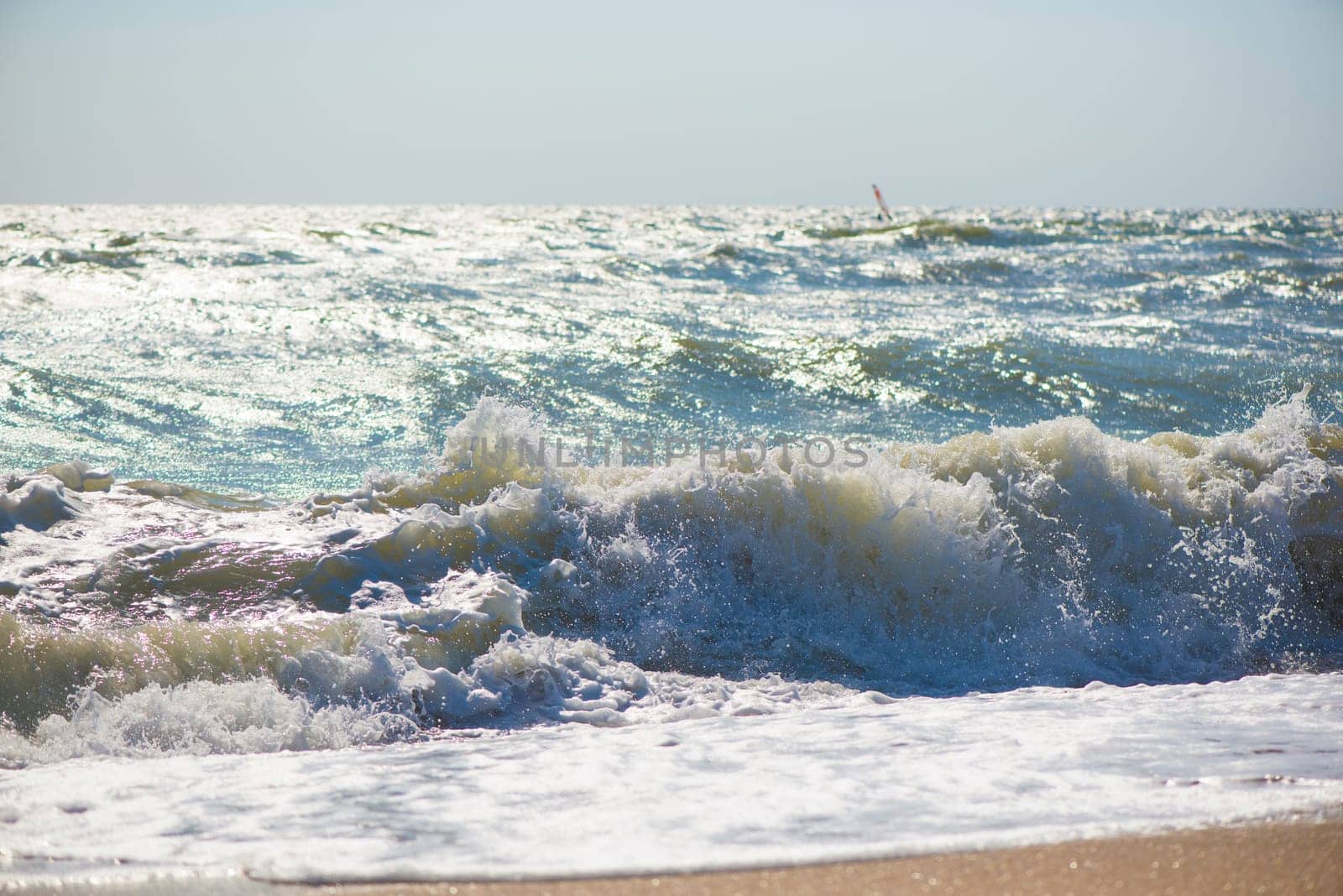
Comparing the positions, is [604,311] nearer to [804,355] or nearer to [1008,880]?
[804,355]

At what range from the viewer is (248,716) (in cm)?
349

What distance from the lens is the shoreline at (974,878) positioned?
7.22 feet

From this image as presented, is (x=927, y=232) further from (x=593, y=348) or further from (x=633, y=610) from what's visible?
(x=633, y=610)

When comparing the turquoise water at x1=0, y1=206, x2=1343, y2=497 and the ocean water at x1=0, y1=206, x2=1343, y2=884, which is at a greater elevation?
the turquoise water at x1=0, y1=206, x2=1343, y2=497

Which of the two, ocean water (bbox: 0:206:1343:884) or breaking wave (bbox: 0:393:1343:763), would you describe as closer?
ocean water (bbox: 0:206:1343:884)

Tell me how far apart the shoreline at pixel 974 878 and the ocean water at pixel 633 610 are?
0.23ft

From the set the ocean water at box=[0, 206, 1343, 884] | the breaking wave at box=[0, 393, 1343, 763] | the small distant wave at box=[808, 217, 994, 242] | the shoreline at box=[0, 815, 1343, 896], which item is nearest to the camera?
the shoreline at box=[0, 815, 1343, 896]

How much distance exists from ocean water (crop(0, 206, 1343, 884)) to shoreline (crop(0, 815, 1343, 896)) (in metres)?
0.07

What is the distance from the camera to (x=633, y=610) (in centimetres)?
460

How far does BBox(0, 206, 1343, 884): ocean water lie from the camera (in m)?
2.68

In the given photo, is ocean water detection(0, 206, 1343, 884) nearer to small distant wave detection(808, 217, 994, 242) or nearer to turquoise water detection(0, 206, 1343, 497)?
turquoise water detection(0, 206, 1343, 497)

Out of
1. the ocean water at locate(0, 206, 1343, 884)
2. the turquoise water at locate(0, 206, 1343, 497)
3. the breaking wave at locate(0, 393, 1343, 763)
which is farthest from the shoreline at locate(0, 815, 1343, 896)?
the turquoise water at locate(0, 206, 1343, 497)

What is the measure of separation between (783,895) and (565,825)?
67 centimetres

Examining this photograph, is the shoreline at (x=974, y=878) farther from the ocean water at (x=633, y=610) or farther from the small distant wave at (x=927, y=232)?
the small distant wave at (x=927, y=232)
